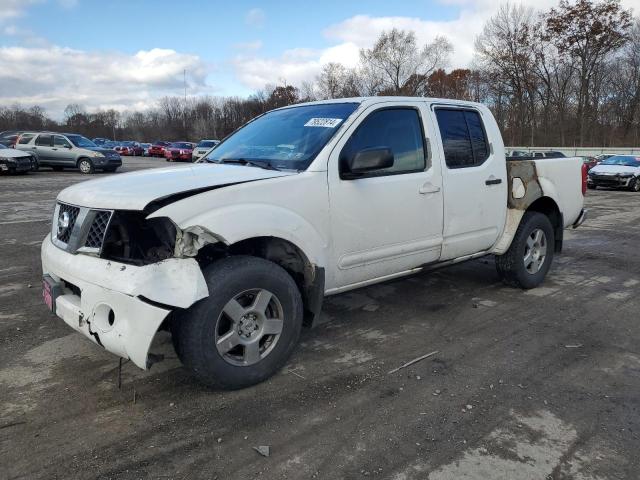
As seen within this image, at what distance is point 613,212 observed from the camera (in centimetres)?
1277

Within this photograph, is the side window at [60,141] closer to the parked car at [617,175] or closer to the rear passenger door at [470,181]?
the rear passenger door at [470,181]

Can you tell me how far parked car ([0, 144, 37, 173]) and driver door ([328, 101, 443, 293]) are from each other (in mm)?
20556

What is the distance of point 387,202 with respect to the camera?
3.77 meters

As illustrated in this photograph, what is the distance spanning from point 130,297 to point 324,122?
196cm

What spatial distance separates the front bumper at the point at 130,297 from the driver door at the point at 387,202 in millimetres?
1183

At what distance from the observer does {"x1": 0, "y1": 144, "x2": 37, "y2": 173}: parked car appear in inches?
779

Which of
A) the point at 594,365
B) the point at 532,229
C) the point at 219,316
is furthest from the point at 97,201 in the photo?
the point at 532,229

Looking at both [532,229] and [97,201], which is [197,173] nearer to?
[97,201]

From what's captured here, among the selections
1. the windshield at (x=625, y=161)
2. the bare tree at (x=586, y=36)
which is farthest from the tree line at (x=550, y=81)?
the windshield at (x=625, y=161)

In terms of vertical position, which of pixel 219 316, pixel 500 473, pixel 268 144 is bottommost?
pixel 500 473

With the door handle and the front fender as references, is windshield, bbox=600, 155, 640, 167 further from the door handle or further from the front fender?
the front fender

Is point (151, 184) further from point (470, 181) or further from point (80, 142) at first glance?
point (80, 142)

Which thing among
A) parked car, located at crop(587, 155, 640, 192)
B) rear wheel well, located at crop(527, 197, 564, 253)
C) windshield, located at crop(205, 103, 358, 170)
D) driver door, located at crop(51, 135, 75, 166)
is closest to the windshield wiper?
windshield, located at crop(205, 103, 358, 170)

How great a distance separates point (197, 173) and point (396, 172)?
1.55 metres
